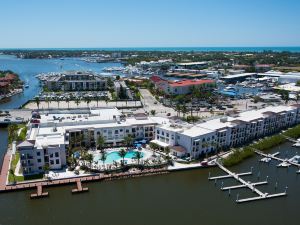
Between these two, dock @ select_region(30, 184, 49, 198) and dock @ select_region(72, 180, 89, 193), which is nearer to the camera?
dock @ select_region(30, 184, 49, 198)

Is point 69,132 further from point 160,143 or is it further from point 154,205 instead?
point 154,205

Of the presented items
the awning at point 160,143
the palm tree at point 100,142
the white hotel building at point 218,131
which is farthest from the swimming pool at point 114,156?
the white hotel building at point 218,131

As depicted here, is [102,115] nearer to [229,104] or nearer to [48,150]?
[48,150]

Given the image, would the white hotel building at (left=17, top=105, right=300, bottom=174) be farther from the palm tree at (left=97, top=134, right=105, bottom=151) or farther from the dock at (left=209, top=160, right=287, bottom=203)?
the dock at (left=209, top=160, right=287, bottom=203)

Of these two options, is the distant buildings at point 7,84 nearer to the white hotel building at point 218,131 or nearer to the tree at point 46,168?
the tree at point 46,168

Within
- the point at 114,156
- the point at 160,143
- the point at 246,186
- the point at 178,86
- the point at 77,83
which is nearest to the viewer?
the point at 246,186

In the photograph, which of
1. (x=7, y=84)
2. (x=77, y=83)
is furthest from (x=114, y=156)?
(x=7, y=84)

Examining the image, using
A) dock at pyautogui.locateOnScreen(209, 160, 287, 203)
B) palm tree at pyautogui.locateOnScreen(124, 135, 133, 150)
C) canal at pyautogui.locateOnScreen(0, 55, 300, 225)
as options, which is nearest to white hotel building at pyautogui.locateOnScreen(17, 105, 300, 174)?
palm tree at pyautogui.locateOnScreen(124, 135, 133, 150)
